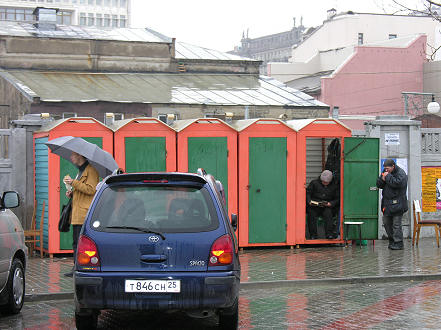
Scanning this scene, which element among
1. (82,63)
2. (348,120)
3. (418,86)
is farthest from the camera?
(418,86)

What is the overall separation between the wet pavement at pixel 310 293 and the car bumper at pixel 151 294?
1174 millimetres

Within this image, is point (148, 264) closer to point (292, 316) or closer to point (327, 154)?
point (292, 316)

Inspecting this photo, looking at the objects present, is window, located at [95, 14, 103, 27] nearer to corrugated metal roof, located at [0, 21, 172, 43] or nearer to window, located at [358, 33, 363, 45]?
window, located at [358, 33, 363, 45]

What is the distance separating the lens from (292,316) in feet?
30.7

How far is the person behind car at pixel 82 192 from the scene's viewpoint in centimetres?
1160

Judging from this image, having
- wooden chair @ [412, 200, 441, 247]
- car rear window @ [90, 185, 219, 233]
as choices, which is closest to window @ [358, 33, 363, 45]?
wooden chair @ [412, 200, 441, 247]

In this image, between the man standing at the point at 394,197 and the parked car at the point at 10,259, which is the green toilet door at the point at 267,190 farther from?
the parked car at the point at 10,259

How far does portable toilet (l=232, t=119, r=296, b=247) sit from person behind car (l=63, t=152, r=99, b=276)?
14.5 feet

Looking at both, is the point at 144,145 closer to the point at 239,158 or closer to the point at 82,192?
the point at 239,158

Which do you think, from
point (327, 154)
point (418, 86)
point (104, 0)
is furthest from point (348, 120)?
point (104, 0)

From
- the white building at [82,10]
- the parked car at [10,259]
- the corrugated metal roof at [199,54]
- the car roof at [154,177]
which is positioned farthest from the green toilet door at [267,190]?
the white building at [82,10]

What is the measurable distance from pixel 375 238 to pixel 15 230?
858 cm

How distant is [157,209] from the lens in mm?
8031

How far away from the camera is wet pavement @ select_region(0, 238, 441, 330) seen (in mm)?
8992
